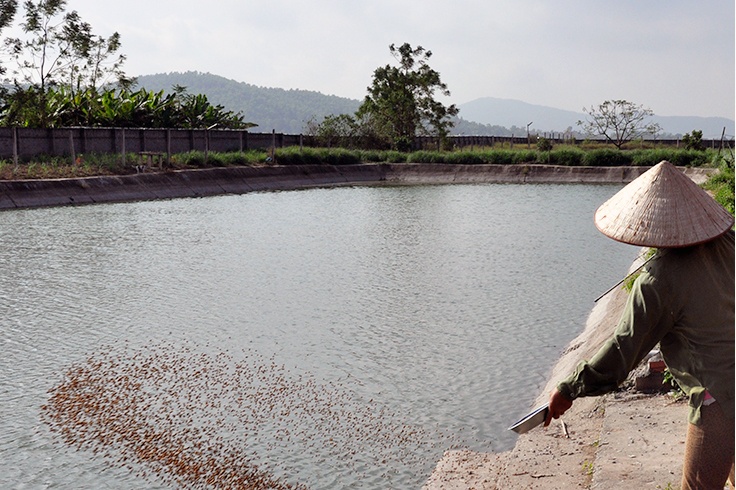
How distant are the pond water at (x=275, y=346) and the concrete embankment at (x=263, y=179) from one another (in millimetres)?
6084

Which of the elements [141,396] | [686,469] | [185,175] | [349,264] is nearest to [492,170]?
[185,175]

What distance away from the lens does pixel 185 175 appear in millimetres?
27828

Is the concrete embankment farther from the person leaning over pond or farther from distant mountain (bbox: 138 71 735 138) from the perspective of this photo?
distant mountain (bbox: 138 71 735 138)

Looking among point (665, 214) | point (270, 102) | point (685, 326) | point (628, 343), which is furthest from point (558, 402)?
point (270, 102)

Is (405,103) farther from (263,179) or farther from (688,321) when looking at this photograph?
(688,321)

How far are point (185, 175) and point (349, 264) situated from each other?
53.4 ft

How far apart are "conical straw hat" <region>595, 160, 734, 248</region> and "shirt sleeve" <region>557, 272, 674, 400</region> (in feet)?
0.52

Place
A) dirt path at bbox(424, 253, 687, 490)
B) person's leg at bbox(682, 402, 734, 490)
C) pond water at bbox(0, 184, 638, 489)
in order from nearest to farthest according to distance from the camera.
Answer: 1. person's leg at bbox(682, 402, 734, 490)
2. dirt path at bbox(424, 253, 687, 490)
3. pond water at bbox(0, 184, 638, 489)

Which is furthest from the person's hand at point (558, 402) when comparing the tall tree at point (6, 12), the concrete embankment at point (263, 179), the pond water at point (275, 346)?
the tall tree at point (6, 12)

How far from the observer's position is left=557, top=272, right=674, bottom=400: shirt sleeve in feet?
9.09

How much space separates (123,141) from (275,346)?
2142 centimetres

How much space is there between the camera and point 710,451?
9.06 feet

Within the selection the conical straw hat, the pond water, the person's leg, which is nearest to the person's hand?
the person's leg

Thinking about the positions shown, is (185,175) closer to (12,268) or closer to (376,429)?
(12,268)
